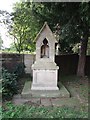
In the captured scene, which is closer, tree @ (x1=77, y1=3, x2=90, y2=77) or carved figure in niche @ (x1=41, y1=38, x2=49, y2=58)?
tree @ (x1=77, y1=3, x2=90, y2=77)

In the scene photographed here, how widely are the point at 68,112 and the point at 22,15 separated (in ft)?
26.6

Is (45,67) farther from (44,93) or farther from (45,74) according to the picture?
(44,93)

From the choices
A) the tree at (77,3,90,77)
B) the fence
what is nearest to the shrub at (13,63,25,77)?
the fence

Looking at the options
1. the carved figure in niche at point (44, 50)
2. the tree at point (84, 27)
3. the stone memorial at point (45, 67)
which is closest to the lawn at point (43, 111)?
the stone memorial at point (45, 67)

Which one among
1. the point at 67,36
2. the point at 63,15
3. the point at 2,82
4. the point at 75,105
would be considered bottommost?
the point at 75,105

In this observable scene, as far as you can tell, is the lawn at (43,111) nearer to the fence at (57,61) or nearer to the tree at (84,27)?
the tree at (84,27)

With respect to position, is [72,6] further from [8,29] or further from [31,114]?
[8,29]

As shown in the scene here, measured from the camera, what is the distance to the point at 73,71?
37.5ft

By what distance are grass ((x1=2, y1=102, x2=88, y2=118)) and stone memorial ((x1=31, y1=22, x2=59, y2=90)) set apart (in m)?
1.63

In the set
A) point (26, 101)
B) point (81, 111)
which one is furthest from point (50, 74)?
point (81, 111)

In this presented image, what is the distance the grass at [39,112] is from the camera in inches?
168

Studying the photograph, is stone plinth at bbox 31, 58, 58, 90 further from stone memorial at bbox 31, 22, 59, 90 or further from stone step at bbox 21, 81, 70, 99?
stone step at bbox 21, 81, 70, 99

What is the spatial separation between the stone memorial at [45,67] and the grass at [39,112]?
5.36 ft

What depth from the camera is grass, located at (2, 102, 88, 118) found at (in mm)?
4266
